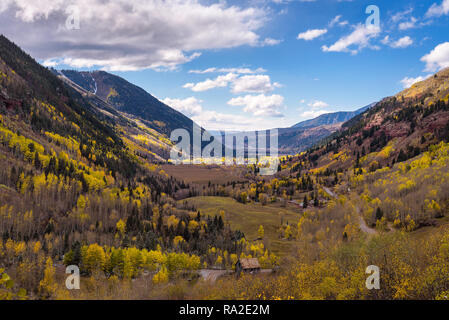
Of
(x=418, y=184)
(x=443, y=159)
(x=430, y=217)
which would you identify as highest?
(x=443, y=159)

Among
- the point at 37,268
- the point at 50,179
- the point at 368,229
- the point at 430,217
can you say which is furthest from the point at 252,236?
the point at 50,179

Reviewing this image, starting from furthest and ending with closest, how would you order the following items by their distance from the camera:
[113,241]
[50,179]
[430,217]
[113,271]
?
[50,179] → [113,241] → [430,217] → [113,271]

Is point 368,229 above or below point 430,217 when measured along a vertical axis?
below

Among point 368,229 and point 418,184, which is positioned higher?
point 418,184

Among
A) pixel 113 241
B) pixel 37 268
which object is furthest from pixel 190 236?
pixel 37 268
